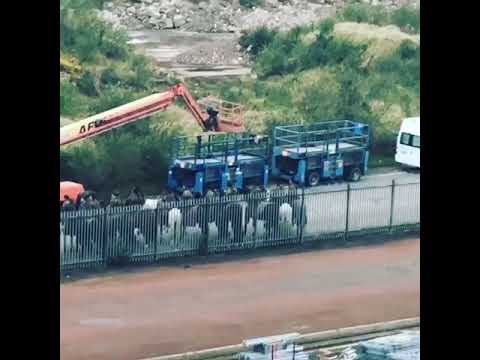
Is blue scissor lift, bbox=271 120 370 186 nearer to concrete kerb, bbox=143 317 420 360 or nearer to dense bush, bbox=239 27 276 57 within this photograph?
dense bush, bbox=239 27 276 57

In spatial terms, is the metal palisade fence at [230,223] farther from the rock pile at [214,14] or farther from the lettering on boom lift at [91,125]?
the rock pile at [214,14]

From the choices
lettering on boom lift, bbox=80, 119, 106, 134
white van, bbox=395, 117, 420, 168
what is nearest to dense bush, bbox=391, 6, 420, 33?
white van, bbox=395, 117, 420, 168

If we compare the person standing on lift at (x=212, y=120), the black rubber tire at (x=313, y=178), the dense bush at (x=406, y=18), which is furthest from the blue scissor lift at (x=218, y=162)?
the dense bush at (x=406, y=18)

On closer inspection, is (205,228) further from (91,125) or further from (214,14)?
(214,14)

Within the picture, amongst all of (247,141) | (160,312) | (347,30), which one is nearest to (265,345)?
(160,312)

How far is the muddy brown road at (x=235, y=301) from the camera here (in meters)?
5.80

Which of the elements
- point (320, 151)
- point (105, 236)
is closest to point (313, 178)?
point (320, 151)

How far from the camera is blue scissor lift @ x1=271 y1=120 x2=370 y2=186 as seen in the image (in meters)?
6.09

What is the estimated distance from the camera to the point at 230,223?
6.06m
